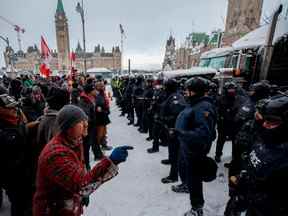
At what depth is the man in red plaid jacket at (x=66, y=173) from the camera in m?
1.35

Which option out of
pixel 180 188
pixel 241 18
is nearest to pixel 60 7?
pixel 241 18

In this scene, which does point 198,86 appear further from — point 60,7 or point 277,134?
point 60,7

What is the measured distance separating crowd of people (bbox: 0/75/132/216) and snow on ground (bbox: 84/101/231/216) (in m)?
1.30

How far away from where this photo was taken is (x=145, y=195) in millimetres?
3500

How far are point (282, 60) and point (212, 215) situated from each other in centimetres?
510

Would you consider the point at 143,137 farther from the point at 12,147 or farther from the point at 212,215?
the point at 12,147

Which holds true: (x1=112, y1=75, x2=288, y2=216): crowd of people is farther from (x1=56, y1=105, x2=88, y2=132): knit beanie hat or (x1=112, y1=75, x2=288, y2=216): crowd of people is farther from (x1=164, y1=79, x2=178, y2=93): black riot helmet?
(x1=56, y1=105, x2=88, y2=132): knit beanie hat

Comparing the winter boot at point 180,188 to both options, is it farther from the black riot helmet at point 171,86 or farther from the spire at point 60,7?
the spire at point 60,7

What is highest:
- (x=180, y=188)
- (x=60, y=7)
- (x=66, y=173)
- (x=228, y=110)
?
(x=60, y=7)

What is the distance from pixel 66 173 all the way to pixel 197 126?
174cm

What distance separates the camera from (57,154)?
1374mm

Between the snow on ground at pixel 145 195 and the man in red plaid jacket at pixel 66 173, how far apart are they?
5.95ft

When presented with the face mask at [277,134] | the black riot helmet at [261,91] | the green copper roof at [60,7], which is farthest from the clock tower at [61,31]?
the face mask at [277,134]

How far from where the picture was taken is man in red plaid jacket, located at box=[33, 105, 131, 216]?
4.44ft
